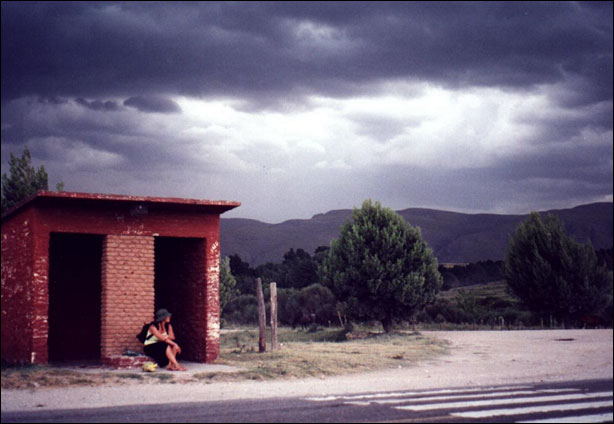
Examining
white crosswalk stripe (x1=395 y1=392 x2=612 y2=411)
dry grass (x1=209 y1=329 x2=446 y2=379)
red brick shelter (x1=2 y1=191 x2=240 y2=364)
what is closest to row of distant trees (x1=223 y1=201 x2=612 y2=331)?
dry grass (x1=209 y1=329 x2=446 y2=379)

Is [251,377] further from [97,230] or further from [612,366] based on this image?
[612,366]

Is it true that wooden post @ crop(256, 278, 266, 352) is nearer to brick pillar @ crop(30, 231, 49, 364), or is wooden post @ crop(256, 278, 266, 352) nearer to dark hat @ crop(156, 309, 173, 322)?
dark hat @ crop(156, 309, 173, 322)

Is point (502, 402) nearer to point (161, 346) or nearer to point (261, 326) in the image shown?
point (161, 346)

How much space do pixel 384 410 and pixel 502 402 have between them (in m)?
2.13

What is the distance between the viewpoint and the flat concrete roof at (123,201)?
15234 mm

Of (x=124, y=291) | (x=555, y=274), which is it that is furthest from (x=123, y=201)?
(x=555, y=274)

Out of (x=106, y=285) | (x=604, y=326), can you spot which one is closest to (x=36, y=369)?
(x=106, y=285)

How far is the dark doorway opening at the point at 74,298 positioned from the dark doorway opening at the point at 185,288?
1.80m

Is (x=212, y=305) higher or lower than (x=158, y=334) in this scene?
higher

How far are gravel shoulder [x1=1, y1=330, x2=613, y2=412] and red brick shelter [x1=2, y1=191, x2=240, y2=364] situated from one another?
10.9 ft

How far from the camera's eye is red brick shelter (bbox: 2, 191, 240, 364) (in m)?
15.5

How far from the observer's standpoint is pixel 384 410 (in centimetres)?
982

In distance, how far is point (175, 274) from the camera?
18.9m

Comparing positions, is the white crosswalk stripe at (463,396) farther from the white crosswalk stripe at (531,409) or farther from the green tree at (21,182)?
the green tree at (21,182)
